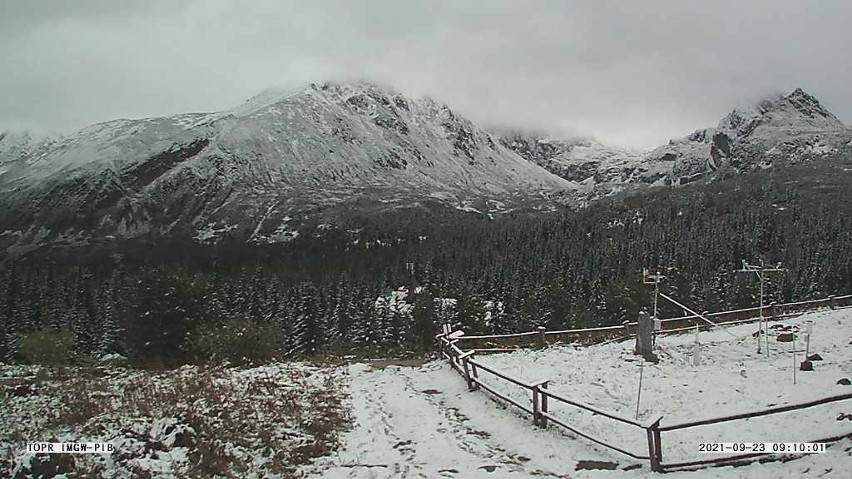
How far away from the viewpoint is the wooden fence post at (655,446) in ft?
36.3

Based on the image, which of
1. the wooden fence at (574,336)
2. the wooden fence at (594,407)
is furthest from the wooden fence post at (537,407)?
the wooden fence at (574,336)

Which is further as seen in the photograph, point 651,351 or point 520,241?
point 520,241

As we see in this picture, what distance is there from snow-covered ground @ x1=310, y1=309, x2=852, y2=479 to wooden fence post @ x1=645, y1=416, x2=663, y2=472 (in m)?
0.22

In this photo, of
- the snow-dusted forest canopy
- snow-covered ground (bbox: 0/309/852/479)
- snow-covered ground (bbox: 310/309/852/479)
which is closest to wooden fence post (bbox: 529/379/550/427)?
snow-covered ground (bbox: 310/309/852/479)

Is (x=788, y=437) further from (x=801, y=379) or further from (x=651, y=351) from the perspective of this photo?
(x=651, y=351)

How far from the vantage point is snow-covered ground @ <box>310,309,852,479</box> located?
11.6m

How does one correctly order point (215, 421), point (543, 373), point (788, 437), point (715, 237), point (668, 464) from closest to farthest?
1. point (668, 464)
2. point (788, 437)
3. point (215, 421)
4. point (543, 373)
5. point (715, 237)

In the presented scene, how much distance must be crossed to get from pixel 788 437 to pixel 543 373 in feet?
30.6

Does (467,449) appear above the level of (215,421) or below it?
below

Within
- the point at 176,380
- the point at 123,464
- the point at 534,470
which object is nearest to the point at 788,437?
the point at 534,470

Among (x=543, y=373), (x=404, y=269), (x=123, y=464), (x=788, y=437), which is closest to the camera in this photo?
(x=123, y=464)

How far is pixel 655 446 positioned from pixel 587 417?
436 cm

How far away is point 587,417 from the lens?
15453 millimetres

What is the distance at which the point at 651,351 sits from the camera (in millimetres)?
23562
